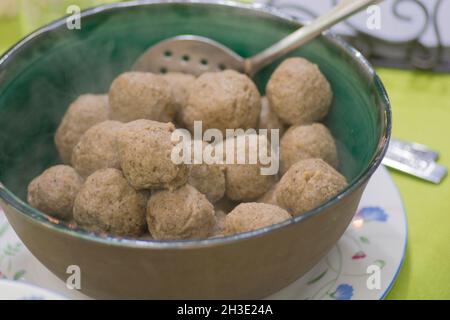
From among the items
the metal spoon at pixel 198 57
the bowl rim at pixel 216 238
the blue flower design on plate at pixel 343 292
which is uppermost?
the metal spoon at pixel 198 57

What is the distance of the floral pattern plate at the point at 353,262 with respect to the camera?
36.9 inches

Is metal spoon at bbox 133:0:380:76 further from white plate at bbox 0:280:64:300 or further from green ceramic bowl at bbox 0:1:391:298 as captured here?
white plate at bbox 0:280:64:300

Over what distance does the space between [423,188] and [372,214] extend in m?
0.17

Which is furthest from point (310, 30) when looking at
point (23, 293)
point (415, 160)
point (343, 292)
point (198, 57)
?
point (23, 293)

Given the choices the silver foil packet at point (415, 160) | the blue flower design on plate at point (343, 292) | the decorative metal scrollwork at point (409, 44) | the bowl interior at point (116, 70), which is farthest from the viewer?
the decorative metal scrollwork at point (409, 44)

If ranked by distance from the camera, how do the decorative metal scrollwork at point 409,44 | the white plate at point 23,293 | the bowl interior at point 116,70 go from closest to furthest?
the white plate at point 23,293 → the bowl interior at point 116,70 → the decorative metal scrollwork at point 409,44

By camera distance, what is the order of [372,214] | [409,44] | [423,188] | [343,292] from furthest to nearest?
[409,44] < [423,188] < [372,214] < [343,292]

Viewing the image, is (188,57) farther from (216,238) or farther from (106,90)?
(216,238)

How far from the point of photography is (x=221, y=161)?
3.32 ft

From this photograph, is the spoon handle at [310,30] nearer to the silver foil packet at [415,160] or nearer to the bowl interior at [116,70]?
the bowl interior at [116,70]

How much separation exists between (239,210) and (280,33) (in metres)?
0.48

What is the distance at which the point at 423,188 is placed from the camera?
3.87 ft

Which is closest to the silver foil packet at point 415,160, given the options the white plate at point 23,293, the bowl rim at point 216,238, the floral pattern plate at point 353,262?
the floral pattern plate at point 353,262

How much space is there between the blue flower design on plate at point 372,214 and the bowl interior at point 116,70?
0.07m
